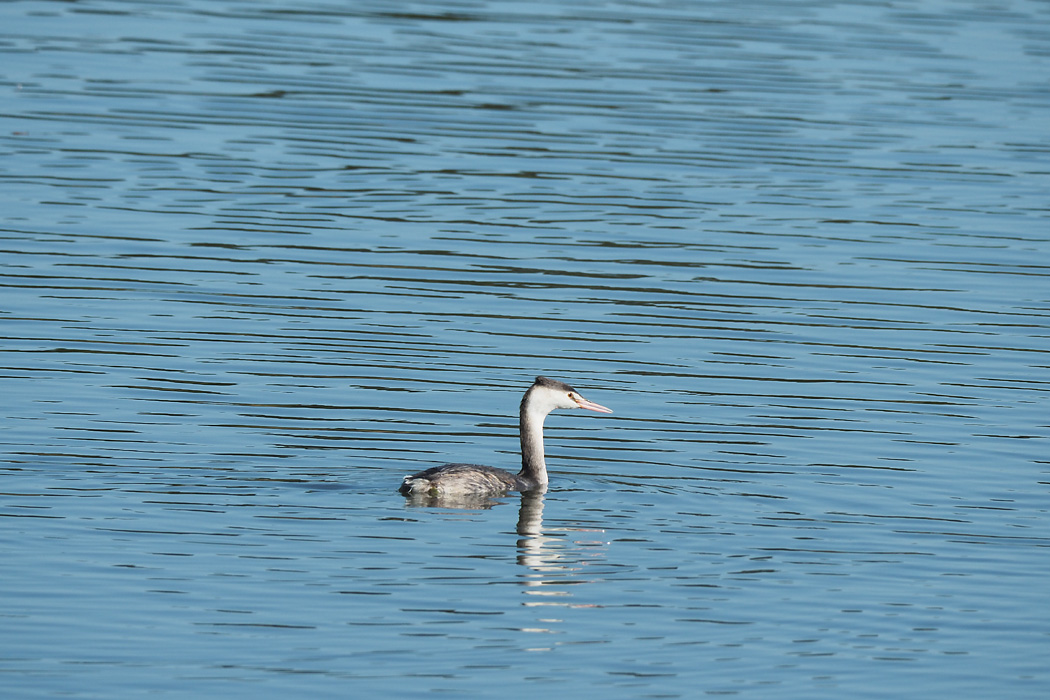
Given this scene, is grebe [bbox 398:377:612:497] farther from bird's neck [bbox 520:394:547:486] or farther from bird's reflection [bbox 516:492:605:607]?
bird's reflection [bbox 516:492:605:607]

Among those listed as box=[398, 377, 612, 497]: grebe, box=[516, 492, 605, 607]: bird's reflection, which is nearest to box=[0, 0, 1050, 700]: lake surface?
box=[516, 492, 605, 607]: bird's reflection

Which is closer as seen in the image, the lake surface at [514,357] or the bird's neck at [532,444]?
the lake surface at [514,357]

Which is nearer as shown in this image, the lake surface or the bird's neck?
the lake surface

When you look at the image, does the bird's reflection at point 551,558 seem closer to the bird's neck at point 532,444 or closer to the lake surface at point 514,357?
the lake surface at point 514,357

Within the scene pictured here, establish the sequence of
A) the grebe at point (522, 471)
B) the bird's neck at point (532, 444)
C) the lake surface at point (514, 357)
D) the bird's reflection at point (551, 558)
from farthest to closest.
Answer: the bird's neck at point (532, 444)
the grebe at point (522, 471)
the bird's reflection at point (551, 558)
the lake surface at point (514, 357)

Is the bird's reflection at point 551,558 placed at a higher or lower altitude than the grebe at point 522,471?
lower

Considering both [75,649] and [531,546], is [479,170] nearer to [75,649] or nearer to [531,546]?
[531,546]

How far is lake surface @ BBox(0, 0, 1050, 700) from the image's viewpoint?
1080cm

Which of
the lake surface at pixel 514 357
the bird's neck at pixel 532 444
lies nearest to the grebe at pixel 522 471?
the bird's neck at pixel 532 444

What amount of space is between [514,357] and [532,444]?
321 cm

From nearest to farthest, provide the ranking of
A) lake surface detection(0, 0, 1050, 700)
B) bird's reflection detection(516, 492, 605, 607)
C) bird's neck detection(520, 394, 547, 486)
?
1. lake surface detection(0, 0, 1050, 700)
2. bird's reflection detection(516, 492, 605, 607)
3. bird's neck detection(520, 394, 547, 486)

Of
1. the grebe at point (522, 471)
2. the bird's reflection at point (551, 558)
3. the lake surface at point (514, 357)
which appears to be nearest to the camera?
the lake surface at point (514, 357)

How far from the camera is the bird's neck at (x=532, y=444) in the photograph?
46.4ft

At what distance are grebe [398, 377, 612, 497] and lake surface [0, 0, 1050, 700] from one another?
180 millimetres
